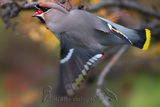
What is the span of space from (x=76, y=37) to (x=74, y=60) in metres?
0.16

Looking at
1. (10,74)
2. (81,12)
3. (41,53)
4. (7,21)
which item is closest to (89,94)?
(41,53)

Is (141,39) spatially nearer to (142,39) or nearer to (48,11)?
(142,39)

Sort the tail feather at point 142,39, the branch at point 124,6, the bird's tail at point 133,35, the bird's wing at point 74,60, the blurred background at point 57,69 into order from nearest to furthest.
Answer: the bird's wing at point 74,60, the bird's tail at point 133,35, the tail feather at point 142,39, the branch at point 124,6, the blurred background at point 57,69

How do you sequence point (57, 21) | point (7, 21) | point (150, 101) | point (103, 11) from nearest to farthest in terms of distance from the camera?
point (57, 21) < point (7, 21) < point (103, 11) < point (150, 101)

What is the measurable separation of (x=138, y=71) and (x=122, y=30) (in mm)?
2766

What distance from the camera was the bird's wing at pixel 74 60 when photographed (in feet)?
6.64

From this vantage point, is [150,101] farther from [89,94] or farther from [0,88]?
[0,88]

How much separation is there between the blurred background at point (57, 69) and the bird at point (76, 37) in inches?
59.7

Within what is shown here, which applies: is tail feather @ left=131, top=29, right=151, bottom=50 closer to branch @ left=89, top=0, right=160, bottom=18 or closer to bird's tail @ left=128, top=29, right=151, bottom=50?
bird's tail @ left=128, top=29, right=151, bottom=50

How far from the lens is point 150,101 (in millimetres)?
4723

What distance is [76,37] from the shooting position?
217 centimetres

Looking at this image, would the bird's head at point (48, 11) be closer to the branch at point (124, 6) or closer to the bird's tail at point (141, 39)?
the bird's tail at point (141, 39)

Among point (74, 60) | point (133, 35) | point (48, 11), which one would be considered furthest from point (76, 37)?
point (133, 35)

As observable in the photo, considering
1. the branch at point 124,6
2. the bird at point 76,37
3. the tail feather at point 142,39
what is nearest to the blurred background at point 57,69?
the branch at point 124,6
